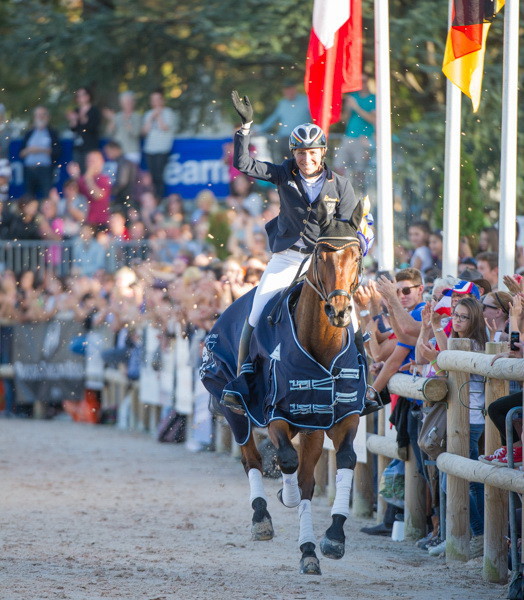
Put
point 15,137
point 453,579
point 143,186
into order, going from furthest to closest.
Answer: point 15,137 → point 143,186 → point 453,579

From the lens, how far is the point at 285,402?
29.0 feet

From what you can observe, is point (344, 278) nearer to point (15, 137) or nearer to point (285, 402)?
point (285, 402)

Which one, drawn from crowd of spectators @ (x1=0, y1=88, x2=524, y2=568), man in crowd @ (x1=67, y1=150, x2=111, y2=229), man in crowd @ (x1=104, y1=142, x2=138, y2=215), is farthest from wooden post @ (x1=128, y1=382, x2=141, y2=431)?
man in crowd @ (x1=104, y1=142, x2=138, y2=215)

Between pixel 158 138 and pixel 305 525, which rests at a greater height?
pixel 158 138

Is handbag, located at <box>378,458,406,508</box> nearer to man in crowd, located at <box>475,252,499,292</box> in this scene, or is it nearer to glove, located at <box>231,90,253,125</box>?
man in crowd, located at <box>475,252,499,292</box>

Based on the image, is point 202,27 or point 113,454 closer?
point 113,454

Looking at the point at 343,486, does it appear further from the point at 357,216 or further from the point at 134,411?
the point at 134,411

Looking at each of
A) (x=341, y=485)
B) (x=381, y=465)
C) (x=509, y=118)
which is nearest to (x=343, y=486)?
(x=341, y=485)

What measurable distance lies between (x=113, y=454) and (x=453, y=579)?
27.5ft

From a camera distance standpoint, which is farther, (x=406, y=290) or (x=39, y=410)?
(x=39, y=410)

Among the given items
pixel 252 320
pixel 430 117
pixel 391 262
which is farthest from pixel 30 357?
pixel 252 320

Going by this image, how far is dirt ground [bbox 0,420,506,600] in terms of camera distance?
8.01 meters

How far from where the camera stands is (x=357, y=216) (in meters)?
8.64

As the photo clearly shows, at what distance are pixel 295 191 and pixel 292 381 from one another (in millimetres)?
1396
